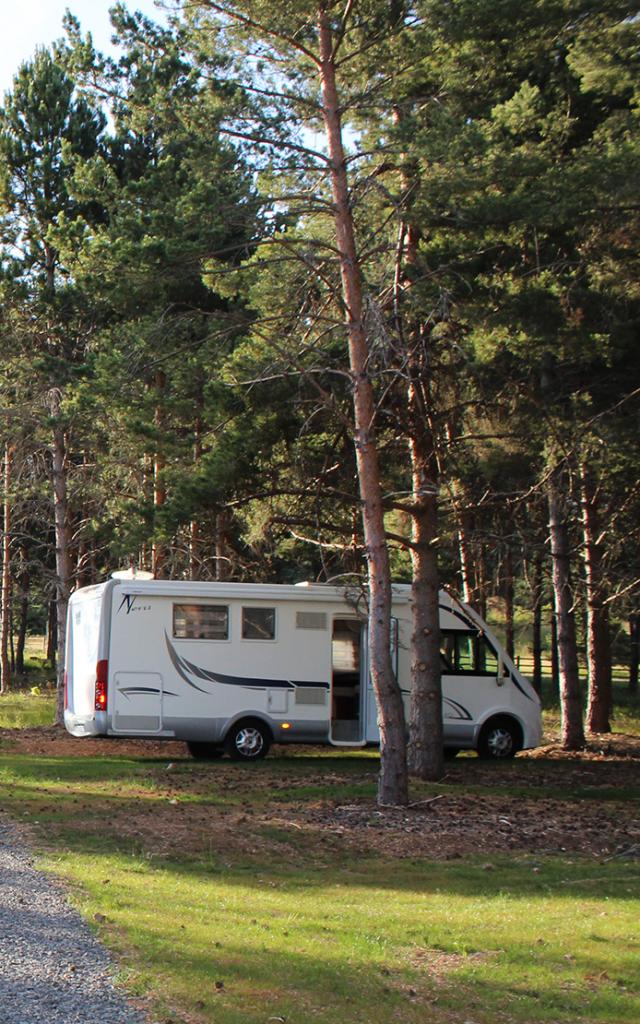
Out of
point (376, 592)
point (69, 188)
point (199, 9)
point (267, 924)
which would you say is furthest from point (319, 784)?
point (69, 188)

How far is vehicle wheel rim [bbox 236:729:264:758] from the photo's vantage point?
18297mm

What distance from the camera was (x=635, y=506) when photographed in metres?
22.4

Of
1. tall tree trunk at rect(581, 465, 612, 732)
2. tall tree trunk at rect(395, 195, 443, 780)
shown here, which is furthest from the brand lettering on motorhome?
tall tree trunk at rect(581, 465, 612, 732)

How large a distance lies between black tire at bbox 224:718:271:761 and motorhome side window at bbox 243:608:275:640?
1.35 metres

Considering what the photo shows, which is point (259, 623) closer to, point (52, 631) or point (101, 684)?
point (101, 684)

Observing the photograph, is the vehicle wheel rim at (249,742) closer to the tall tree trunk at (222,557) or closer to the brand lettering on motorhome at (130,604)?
the brand lettering on motorhome at (130,604)

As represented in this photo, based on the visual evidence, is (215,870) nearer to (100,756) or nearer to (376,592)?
(376,592)

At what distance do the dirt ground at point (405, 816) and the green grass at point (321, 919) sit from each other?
79mm

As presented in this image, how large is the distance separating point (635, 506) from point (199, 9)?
1327cm

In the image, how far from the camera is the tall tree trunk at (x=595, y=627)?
2266 cm

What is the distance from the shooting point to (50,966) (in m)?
6.07

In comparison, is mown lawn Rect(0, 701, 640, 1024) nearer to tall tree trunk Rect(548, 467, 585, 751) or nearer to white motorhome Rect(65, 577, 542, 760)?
white motorhome Rect(65, 577, 542, 760)

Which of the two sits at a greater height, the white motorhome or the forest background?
the forest background

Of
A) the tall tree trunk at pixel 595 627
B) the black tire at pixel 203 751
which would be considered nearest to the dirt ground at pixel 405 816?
the black tire at pixel 203 751
